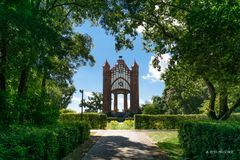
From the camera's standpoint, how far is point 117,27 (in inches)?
666

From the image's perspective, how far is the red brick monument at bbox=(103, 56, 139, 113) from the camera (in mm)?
56875

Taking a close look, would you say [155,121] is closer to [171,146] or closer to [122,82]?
[171,146]

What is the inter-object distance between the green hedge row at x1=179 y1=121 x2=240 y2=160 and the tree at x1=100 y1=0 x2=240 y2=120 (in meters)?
3.06

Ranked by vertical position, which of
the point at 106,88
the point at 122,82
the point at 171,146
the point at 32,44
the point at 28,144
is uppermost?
the point at 122,82

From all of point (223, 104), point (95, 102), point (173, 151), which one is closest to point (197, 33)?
point (173, 151)

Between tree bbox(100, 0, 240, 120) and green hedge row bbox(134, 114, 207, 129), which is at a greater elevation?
tree bbox(100, 0, 240, 120)

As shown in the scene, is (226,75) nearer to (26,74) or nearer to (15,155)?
(26,74)

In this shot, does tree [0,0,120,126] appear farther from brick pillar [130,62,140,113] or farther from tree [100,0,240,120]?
brick pillar [130,62,140,113]

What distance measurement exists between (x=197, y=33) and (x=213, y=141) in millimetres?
5572

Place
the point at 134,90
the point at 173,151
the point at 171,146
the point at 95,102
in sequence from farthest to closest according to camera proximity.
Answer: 1. the point at 95,102
2. the point at 134,90
3. the point at 171,146
4. the point at 173,151

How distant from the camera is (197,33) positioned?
12.7m

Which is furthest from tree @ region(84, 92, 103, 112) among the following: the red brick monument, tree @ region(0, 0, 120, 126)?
tree @ region(0, 0, 120, 126)

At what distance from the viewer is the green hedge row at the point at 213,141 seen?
6.91m

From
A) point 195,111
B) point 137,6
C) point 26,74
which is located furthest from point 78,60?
point 195,111
